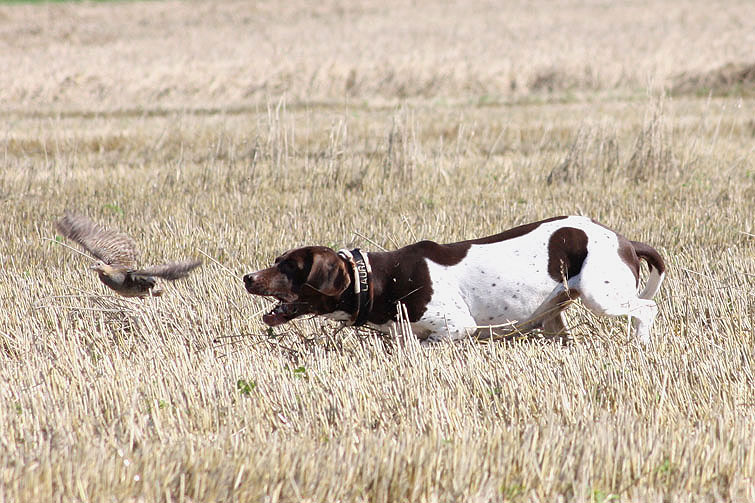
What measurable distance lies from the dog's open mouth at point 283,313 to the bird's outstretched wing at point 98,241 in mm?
1051

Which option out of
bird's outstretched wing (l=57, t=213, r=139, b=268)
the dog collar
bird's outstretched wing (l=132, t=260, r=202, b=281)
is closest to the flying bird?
bird's outstretched wing (l=57, t=213, r=139, b=268)

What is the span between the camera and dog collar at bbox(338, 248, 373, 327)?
4.68 m

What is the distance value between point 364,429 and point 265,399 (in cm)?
56

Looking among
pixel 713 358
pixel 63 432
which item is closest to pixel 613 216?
pixel 713 358

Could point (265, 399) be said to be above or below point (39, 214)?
above

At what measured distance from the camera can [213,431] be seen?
3982mm

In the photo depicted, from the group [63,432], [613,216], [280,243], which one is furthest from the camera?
[613,216]

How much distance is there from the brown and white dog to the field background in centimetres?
19

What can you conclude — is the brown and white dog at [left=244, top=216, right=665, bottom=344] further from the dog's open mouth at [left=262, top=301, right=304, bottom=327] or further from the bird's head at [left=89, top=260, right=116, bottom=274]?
the bird's head at [left=89, top=260, right=116, bottom=274]

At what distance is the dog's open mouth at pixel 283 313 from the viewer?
15.4 ft

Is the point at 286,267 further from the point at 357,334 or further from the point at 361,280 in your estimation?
the point at 357,334

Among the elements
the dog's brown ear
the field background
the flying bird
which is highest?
the dog's brown ear

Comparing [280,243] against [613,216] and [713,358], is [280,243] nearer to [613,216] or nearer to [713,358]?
[613,216]

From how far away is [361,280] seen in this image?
468cm
